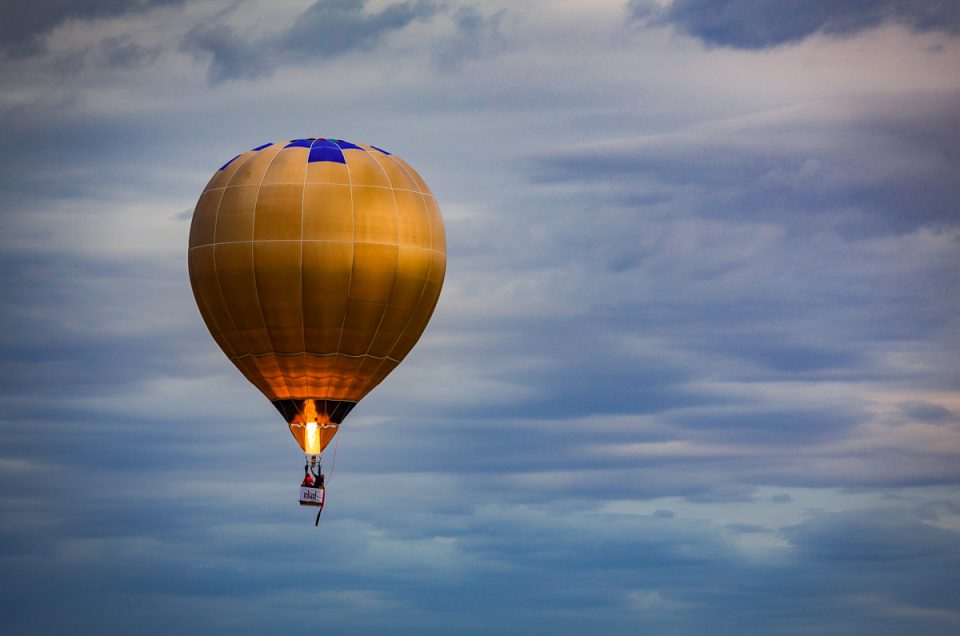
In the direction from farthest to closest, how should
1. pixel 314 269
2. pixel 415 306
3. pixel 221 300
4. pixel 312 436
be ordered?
pixel 312 436, pixel 415 306, pixel 221 300, pixel 314 269

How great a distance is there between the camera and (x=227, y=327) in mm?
72750

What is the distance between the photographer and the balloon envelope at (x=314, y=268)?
71.1m

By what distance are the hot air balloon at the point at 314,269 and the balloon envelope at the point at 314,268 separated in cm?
4

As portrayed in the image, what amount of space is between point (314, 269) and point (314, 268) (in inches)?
1.4

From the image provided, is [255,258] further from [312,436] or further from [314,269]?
[312,436]

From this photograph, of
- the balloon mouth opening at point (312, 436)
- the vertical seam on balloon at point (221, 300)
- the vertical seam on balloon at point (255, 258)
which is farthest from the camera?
the balloon mouth opening at point (312, 436)

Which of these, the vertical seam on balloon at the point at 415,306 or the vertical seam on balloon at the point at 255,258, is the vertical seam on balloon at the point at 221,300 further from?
the vertical seam on balloon at the point at 415,306

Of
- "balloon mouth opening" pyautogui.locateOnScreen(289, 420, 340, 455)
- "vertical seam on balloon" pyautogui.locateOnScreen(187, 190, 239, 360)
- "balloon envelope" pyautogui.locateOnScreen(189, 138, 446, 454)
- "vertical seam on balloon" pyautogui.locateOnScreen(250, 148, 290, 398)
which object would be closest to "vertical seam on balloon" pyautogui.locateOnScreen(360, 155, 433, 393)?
"balloon envelope" pyautogui.locateOnScreen(189, 138, 446, 454)

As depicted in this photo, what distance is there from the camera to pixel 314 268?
2795 inches

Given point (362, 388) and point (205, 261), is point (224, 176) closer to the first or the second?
point (205, 261)

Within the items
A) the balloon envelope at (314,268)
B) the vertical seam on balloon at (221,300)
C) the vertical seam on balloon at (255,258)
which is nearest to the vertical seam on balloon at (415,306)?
the balloon envelope at (314,268)

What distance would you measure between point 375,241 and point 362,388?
5983mm

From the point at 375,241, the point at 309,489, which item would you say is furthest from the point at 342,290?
the point at 309,489

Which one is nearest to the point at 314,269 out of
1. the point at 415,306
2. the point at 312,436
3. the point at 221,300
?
the point at 221,300
